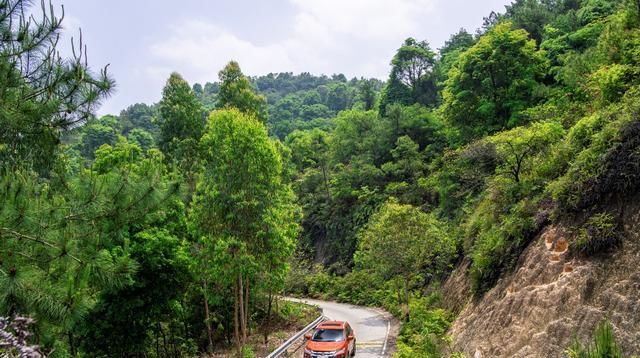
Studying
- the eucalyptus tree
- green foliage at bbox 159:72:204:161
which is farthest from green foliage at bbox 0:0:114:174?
green foliage at bbox 159:72:204:161

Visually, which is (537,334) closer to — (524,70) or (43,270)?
(43,270)

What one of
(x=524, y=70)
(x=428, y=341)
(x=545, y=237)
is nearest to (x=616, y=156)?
(x=545, y=237)

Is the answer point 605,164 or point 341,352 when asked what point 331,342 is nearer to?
point 341,352

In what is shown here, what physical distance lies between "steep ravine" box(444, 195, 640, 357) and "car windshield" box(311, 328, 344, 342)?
12.4 ft

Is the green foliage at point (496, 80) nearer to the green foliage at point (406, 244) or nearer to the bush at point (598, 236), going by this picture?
the green foliage at point (406, 244)

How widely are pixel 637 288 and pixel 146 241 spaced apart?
47.2ft

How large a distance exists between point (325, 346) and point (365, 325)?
10173mm

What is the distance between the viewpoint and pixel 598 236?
1207cm

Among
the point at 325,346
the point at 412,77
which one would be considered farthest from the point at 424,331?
the point at 412,77

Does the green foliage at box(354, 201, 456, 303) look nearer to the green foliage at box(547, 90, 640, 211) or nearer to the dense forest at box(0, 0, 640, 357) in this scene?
the dense forest at box(0, 0, 640, 357)

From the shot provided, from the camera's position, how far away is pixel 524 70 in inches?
1219

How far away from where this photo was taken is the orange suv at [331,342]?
14452 mm

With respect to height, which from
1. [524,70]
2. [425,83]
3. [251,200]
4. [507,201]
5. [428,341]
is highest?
[425,83]

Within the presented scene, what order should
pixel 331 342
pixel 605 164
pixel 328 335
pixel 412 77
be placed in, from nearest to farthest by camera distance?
pixel 605 164 < pixel 331 342 < pixel 328 335 < pixel 412 77
